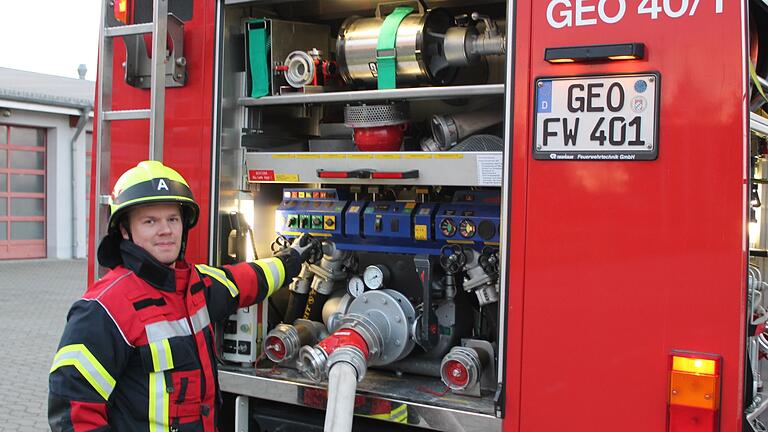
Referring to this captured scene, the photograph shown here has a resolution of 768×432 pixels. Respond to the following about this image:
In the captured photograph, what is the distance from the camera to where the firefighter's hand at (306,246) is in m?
3.46

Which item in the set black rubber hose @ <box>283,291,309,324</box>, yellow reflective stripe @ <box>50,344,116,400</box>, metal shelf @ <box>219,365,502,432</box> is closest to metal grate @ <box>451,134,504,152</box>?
metal shelf @ <box>219,365,502,432</box>

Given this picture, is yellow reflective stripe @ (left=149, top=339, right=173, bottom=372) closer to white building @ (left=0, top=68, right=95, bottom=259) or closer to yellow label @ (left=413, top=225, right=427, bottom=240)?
yellow label @ (left=413, top=225, right=427, bottom=240)

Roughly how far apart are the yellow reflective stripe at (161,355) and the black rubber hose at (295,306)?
1225 millimetres

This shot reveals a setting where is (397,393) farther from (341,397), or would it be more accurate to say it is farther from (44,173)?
(44,173)

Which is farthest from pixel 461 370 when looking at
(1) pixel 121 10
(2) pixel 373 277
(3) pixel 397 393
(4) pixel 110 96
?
(1) pixel 121 10

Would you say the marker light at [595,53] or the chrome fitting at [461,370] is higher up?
the marker light at [595,53]

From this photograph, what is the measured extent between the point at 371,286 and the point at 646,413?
1408mm

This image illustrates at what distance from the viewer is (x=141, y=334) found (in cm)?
252

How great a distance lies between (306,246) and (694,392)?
180cm

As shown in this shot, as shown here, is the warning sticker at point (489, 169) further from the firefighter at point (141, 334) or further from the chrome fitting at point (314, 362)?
the firefighter at point (141, 334)

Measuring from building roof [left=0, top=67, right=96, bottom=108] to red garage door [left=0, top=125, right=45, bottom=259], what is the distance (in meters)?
0.93

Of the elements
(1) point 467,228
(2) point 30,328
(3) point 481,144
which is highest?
(3) point 481,144

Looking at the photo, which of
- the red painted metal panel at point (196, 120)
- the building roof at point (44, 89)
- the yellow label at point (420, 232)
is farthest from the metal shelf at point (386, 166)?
the building roof at point (44, 89)

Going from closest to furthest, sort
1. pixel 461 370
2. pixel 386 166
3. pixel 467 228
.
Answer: pixel 461 370 → pixel 386 166 → pixel 467 228
